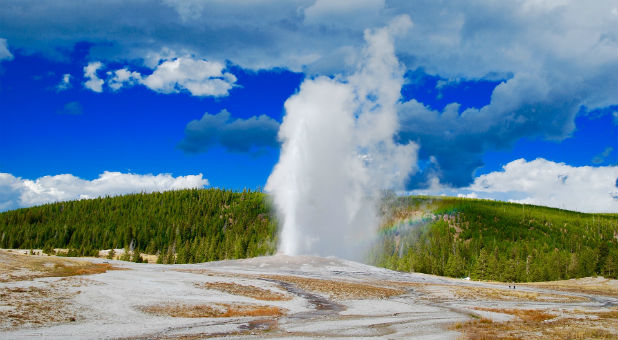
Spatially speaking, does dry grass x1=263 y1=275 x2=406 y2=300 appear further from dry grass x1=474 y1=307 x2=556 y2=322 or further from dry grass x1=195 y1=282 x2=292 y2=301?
dry grass x1=474 y1=307 x2=556 y2=322

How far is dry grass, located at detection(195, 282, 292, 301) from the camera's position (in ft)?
126

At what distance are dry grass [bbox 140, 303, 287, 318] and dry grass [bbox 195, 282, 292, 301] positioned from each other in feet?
19.7

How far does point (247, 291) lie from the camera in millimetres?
40656

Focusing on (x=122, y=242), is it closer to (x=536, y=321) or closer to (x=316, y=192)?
(x=316, y=192)

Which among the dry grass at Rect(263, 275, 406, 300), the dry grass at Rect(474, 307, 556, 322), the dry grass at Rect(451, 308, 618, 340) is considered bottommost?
the dry grass at Rect(263, 275, 406, 300)

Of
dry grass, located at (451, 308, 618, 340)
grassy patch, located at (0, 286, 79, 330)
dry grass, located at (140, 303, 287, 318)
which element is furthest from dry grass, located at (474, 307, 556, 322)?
grassy patch, located at (0, 286, 79, 330)

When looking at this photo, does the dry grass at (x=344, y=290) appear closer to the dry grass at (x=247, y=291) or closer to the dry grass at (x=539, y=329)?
the dry grass at (x=247, y=291)

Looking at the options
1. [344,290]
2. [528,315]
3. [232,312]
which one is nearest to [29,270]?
[232,312]

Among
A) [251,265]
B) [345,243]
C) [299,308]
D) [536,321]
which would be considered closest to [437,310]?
[536,321]

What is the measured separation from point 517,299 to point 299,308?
30.2 meters

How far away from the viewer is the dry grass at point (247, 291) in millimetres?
38450

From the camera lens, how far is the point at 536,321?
1124 inches

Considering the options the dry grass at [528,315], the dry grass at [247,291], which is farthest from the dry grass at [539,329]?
the dry grass at [247,291]

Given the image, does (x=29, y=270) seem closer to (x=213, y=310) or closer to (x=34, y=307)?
(x=34, y=307)
